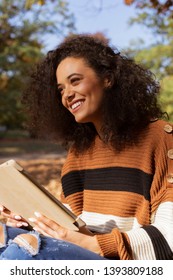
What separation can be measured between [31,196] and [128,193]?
47cm

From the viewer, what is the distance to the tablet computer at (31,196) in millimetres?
2035

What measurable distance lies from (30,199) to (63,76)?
665mm

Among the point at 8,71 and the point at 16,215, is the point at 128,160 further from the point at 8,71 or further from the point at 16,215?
the point at 8,71

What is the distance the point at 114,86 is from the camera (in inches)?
97.1

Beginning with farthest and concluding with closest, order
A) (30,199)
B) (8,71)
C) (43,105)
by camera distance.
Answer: (8,71)
(43,105)
(30,199)

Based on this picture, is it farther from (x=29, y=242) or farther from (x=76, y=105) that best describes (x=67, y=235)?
(x=76, y=105)

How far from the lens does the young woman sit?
2.02m

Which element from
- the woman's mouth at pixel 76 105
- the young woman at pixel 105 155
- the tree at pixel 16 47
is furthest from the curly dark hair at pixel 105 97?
the tree at pixel 16 47

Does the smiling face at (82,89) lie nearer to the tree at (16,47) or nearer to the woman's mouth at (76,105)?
the woman's mouth at (76,105)

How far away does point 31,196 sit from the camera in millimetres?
2141

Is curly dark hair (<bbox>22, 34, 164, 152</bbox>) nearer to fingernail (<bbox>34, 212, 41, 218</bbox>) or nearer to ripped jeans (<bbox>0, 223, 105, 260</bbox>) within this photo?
fingernail (<bbox>34, 212, 41, 218</bbox>)

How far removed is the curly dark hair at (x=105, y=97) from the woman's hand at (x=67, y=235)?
1.79 feet
